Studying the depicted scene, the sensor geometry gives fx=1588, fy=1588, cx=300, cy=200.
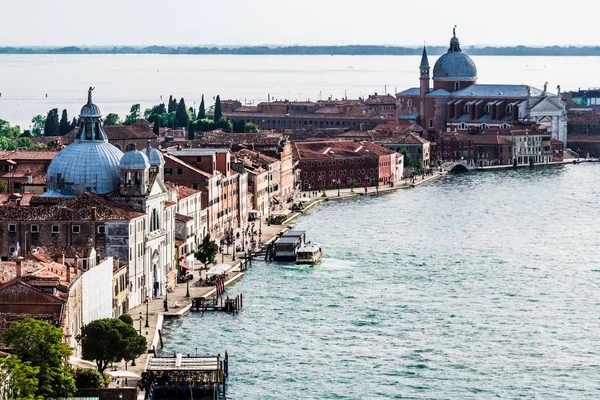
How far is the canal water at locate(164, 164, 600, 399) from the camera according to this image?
28406mm

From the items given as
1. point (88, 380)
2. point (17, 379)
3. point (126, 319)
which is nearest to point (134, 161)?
point (126, 319)

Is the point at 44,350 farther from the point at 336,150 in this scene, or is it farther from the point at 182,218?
the point at 336,150

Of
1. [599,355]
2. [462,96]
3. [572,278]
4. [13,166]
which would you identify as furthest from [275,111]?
[599,355]

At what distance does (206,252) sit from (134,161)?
241 inches

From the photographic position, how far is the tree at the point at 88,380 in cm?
2575

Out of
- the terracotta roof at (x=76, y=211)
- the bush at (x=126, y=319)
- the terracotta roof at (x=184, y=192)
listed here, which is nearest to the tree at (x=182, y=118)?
the terracotta roof at (x=184, y=192)

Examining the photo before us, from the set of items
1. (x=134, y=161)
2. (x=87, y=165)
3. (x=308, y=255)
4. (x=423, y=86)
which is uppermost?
(x=134, y=161)

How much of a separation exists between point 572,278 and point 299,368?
13073 millimetres

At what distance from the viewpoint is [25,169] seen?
47250 millimetres

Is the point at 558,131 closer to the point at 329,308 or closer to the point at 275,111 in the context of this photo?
the point at 275,111

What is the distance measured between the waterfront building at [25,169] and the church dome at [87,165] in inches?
241

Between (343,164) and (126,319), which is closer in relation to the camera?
(126,319)

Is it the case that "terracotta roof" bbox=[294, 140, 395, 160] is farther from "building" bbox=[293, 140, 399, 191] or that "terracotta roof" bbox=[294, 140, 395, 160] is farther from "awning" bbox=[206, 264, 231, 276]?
"awning" bbox=[206, 264, 231, 276]

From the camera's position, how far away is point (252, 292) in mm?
37781
